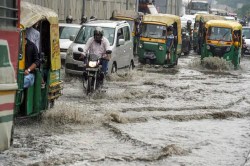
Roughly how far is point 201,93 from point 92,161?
9514 millimetres

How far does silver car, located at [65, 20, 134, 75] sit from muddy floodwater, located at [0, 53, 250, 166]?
473mm

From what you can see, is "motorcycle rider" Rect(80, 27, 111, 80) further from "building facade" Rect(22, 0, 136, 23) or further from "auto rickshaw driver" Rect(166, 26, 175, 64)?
"building facade" Rect(22, 0, 136, 23)

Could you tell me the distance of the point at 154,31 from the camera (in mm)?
25094

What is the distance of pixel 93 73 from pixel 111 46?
4243 mm

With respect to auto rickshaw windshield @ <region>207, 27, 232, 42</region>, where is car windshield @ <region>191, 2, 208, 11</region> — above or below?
above

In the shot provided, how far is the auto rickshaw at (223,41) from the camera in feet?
86.0

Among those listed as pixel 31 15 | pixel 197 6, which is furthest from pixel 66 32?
pixel 197 6

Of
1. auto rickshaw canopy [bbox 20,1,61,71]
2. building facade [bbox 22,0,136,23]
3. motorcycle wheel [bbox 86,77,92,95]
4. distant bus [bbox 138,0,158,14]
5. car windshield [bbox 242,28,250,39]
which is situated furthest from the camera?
distant bus [bbox 138,0,158,14]

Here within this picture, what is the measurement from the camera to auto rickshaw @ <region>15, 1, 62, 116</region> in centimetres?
912

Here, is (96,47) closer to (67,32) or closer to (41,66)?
(41,66)

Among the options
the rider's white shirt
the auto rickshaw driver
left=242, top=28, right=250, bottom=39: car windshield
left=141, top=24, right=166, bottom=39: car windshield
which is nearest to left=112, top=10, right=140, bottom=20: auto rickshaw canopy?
left=141, top=24, right=166, bottom=39: car windshield

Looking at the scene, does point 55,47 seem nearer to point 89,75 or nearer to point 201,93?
point 89,75

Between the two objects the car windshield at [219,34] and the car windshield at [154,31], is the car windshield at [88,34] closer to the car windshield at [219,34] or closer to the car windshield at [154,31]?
the car windshield at [154,31]

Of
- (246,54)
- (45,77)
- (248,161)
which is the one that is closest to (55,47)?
(45,77)
